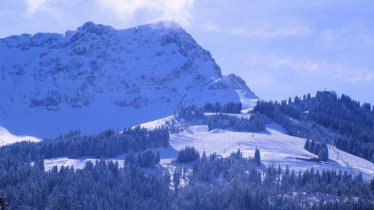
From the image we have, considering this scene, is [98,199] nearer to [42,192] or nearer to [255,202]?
[42,192]

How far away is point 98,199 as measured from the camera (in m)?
184

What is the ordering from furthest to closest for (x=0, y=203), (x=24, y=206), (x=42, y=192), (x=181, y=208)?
(x=181, y=208), (x=42, y=192), (x=24, y=206), (x=0, y=203)

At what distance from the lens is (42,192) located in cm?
17662

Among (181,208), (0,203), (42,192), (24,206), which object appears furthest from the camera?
(181,208)

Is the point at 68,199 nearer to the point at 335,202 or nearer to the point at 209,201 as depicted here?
the point at 209,201

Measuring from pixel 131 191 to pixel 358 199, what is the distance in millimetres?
67665

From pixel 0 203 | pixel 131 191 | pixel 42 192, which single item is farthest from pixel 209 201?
pixel 0 203

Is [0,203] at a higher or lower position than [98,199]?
higher

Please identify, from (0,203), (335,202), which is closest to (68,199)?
(335,202)

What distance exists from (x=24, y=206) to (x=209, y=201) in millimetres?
57143

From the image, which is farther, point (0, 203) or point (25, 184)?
point (25, 184)

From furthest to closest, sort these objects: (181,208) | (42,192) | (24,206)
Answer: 1. (181,208)
2. (42,192)
3. (24,206)

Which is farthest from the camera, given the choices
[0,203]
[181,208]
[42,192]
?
[181,208]

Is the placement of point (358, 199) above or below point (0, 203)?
below
